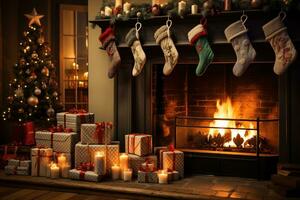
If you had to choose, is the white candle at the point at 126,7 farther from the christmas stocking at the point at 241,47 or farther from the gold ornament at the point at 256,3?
the gold ornament at the point at 256,3

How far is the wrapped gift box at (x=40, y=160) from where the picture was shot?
15.0 feet

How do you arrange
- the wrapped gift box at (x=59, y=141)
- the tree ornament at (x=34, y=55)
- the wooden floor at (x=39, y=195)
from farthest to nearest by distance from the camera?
the tree ornament at (x=34, y=55)
the wrapped gift box at (x=59, y=141)
the wooden floor at (x=39, y=195)

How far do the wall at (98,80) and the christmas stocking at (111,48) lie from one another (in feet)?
0.96

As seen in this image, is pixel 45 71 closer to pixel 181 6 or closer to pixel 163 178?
pixel 181 6

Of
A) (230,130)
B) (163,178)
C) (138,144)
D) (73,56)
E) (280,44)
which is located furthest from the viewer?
(73,56)

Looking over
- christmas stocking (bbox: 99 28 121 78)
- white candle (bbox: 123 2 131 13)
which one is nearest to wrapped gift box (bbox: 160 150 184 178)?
christmas stocking (bbox: 99 28 121 78)

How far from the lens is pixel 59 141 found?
4648 millimetres

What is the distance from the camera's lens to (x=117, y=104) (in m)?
4.96

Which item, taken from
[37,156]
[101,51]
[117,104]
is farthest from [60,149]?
[101,51]

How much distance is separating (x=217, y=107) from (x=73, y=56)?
3083 mm

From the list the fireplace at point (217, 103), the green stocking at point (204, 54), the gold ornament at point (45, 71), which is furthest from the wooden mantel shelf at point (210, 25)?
the gold ornament at point (45, 71)

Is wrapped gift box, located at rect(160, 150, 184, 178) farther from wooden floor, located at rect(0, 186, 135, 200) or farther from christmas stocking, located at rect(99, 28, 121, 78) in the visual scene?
christmas stocking, located at rect(99, 28, 121, 78)

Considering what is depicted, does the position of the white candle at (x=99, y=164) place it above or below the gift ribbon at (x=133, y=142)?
below

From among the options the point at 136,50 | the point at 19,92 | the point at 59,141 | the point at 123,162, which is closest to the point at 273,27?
the point at 136,50
